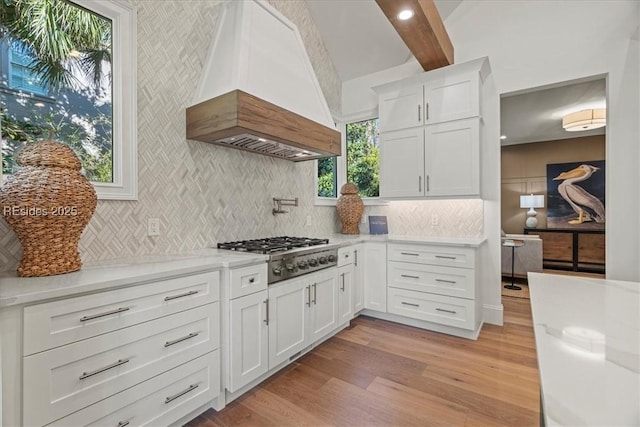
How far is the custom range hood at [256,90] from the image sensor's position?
2.07m

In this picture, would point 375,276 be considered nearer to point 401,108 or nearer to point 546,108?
point 401,108

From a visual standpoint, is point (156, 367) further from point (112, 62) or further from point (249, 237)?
point (112, 62)

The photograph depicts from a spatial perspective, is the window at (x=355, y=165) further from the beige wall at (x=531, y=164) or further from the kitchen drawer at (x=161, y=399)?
the beige wall at (x=531, y=164)

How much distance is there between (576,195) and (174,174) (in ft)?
25.0

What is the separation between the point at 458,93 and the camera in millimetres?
3055

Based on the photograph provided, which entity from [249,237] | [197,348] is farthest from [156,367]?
[249,237]

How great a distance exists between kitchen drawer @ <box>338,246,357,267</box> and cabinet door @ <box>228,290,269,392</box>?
3.41 feet

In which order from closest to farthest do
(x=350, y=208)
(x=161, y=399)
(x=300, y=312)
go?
1. (x=161, y=399)
2. (x=300, y=312)
3. (x=350, y=208)

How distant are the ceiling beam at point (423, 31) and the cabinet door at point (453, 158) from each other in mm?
693

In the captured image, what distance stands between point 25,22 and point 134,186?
1.02 meters

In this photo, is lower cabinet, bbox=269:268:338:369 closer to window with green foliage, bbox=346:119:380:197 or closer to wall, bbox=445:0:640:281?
window with green foliage, bbox=346:119:380:197

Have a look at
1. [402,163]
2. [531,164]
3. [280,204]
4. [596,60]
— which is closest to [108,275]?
[280,204]

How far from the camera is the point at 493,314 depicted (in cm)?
321

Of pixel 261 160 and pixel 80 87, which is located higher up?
pixel 80 87
